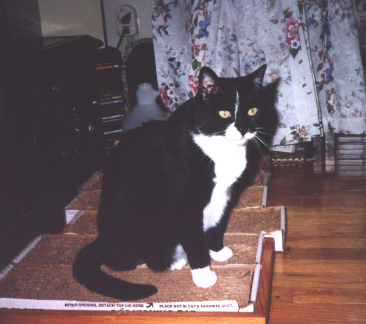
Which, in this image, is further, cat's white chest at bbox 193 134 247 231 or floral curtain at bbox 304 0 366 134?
floral curtain at bbox 304 0 366 134

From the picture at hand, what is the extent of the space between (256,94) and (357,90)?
0.96m

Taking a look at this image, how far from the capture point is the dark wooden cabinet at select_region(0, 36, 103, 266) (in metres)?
1.06

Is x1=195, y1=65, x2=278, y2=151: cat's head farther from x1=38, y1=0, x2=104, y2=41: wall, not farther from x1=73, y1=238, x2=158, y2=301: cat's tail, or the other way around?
x1=38, y1=0, x2=104, y2=41: wall

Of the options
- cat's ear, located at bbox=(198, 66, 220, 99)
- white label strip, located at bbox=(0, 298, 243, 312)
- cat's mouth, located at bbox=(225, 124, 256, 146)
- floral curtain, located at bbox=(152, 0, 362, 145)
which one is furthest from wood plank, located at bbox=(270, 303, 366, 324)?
floral curtain, located at bbox=(152, 0, 362, 145)

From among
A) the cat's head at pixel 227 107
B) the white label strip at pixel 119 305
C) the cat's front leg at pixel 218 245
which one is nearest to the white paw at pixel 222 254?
the cat's front leg at pixel 218 245

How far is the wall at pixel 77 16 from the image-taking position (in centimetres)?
180

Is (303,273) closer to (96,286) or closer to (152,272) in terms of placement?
(152,272)

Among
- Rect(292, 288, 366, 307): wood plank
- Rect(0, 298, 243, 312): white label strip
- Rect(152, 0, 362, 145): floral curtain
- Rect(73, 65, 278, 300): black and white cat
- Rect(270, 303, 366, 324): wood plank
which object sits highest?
Rect(152, 0, 362, 145): floral curtain

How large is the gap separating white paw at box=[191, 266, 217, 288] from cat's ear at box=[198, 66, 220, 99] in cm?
45

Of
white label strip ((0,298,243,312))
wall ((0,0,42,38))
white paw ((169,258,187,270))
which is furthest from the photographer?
wall ((0,0,42,38))

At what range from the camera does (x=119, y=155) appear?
1.01 meters

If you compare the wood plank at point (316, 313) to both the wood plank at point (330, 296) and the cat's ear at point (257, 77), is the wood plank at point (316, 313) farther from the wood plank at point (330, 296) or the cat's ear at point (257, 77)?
the cat's ear at point (257, 77)

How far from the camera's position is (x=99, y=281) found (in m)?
0.89

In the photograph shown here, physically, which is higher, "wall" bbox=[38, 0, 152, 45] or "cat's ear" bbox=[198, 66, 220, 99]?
"wall" bbox=[38, 0, 152, 45]
